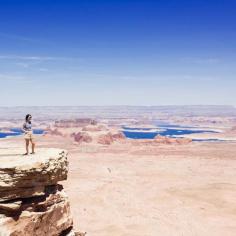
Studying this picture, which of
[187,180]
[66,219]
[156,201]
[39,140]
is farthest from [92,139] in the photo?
[66,219]

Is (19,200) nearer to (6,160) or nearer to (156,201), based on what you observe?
(6,160)

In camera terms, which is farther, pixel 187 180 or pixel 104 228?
pixel 187 180

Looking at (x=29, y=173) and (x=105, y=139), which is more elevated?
(x=29, y=173)

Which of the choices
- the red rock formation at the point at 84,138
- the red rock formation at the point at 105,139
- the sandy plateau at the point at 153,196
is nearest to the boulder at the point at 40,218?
the sandy plateau at the point at 153,196

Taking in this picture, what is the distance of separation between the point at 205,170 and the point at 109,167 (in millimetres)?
19172

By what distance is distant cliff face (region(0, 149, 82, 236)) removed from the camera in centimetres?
1489

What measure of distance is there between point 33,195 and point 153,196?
35317mm

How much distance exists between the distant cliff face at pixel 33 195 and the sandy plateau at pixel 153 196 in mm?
7153

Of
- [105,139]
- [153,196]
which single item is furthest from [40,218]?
[105,139]

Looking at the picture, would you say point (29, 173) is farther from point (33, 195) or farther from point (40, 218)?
point (40, 218)

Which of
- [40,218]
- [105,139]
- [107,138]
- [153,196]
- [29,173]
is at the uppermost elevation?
[29,173]

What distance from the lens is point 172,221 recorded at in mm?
38312

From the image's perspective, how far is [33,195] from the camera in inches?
618

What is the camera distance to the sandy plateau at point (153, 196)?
3656cm
